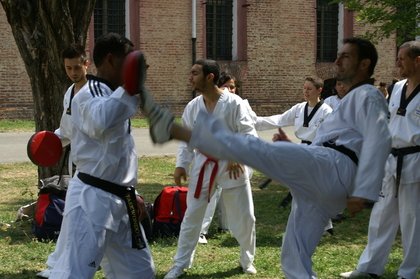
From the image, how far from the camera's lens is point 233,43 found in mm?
27047

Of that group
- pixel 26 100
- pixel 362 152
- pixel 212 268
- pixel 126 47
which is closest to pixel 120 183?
pixel 126 47

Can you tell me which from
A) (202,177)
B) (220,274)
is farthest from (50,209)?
(220,274)

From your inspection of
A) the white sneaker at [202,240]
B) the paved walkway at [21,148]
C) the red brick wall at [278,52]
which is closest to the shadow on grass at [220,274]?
the white sneaker at [202,240]

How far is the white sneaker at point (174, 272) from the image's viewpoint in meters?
6.50

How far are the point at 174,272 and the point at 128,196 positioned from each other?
2047 millimetres

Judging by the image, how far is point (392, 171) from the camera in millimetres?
6484

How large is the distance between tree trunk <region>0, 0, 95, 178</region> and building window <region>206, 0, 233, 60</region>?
58.3 ft

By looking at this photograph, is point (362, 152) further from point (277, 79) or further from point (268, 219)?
point (277, 79)

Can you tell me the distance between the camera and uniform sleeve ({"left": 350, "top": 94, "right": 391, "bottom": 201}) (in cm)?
431

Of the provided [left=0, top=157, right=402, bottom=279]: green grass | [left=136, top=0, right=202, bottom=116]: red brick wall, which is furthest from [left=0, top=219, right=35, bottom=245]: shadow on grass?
[left=136, top=0, right=202, bottom=116]: red brick wall

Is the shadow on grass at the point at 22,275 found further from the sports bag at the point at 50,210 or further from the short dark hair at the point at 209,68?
the short dark hair at the point at 209,68

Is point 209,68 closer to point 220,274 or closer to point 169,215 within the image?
point 220,274

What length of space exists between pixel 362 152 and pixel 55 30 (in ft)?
17.6

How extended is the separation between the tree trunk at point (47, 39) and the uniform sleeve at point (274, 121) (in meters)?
2.51
